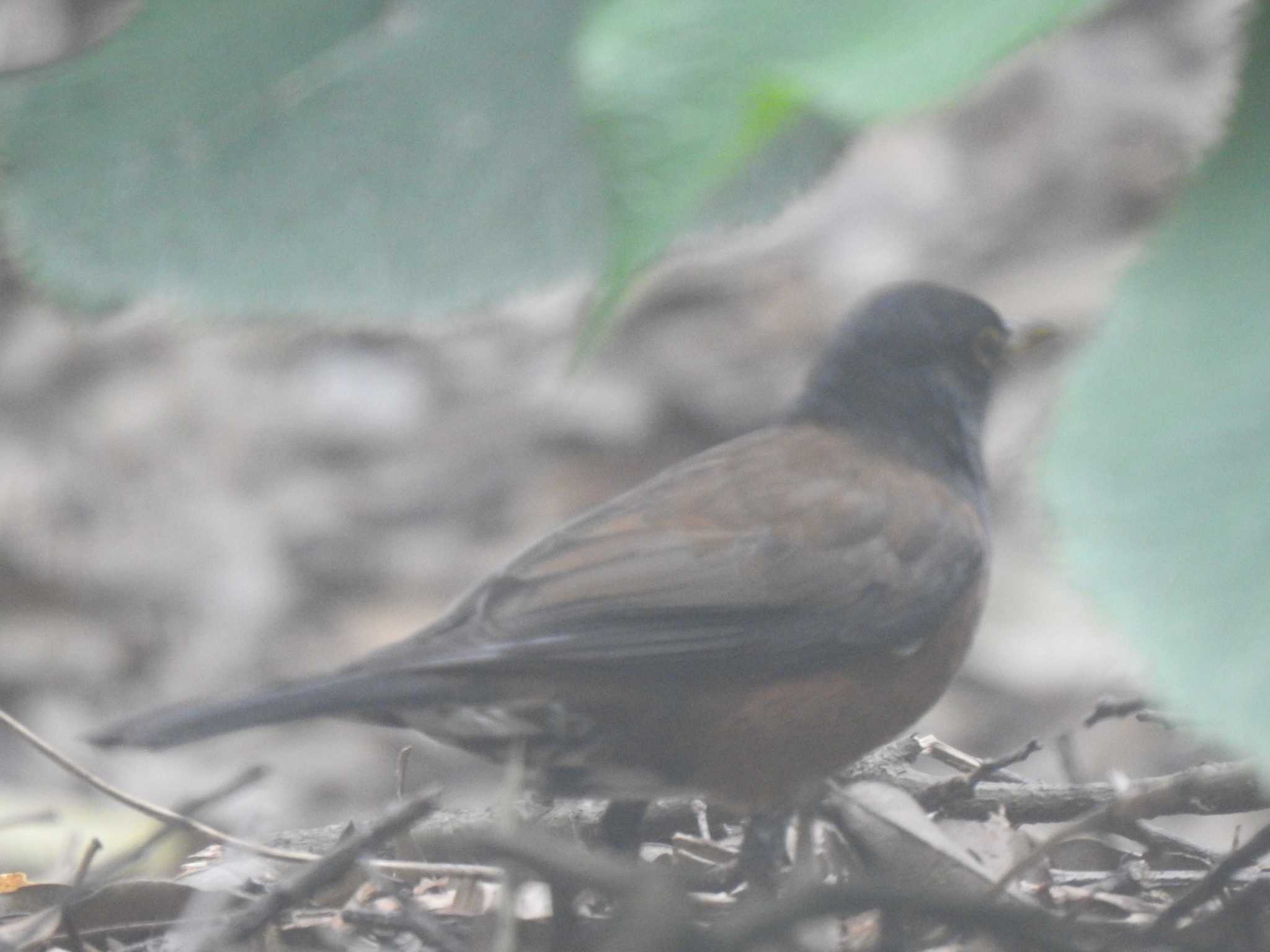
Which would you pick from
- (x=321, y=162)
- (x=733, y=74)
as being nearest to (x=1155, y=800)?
(x=321, y=162)

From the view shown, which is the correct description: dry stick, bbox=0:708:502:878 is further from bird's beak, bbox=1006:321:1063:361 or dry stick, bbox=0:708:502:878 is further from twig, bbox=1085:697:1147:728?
bird's beak, bbox=1006:321:1063:361

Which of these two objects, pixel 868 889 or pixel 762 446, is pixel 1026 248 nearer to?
pixel 762 446

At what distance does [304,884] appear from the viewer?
2396 mm

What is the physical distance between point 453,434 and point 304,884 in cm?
658

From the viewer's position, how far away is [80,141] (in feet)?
6.25

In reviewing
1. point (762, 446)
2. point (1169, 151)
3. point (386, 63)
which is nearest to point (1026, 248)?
point (1169, 151)

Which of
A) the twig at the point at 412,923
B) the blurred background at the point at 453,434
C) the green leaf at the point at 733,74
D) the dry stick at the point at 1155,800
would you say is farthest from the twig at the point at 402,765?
the blurred background at the point at 453,434

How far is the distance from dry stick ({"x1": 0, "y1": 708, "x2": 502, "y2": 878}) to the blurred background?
14.2ft

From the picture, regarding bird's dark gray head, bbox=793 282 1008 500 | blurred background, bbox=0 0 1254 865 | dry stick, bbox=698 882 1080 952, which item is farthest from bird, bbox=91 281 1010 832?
blurred background, bbox=0 0 1254 865

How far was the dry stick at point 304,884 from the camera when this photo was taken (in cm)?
232

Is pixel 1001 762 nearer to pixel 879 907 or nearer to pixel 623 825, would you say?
pixel 623 825

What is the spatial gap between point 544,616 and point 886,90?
2.11 meters

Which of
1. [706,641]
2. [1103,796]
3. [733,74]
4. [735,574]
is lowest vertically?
[1103,796]

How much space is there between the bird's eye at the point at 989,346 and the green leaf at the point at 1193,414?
302cm
